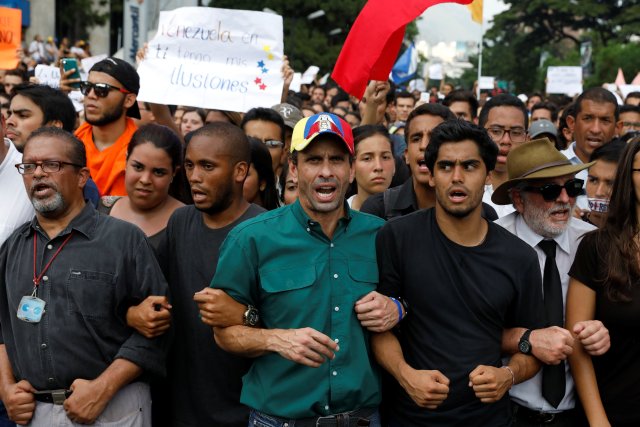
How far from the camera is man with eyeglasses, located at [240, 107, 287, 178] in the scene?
19.8 feet

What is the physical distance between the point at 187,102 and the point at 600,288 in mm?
3788

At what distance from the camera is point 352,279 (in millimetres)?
3508

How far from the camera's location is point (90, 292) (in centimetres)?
372

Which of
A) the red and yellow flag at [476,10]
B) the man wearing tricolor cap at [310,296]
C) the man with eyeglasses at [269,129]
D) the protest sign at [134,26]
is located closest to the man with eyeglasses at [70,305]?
the man wearing tricolor cap at [310,296]

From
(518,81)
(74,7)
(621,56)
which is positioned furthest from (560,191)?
(518,81)

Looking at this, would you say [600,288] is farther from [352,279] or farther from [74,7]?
[74,7]

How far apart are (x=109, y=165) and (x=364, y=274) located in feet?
8.84

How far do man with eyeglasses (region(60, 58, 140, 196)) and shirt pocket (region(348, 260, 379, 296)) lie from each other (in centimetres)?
257

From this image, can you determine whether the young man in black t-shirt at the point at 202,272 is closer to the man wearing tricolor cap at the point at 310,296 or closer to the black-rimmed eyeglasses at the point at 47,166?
the man wearing tricolor cap at the point at 310,296

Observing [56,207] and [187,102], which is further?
[187,102]

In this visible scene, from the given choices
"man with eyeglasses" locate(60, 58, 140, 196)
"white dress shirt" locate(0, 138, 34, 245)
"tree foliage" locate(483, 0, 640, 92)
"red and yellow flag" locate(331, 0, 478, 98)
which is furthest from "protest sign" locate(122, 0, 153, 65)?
"tree foliage" locate(483, 0, 640, 92)

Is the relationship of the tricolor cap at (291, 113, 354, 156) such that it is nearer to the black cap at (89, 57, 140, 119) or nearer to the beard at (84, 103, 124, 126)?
the beard at (84, 103, 124, 126)

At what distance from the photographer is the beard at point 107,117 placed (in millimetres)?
5801

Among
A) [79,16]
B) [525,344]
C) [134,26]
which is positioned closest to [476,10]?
[134,26]
